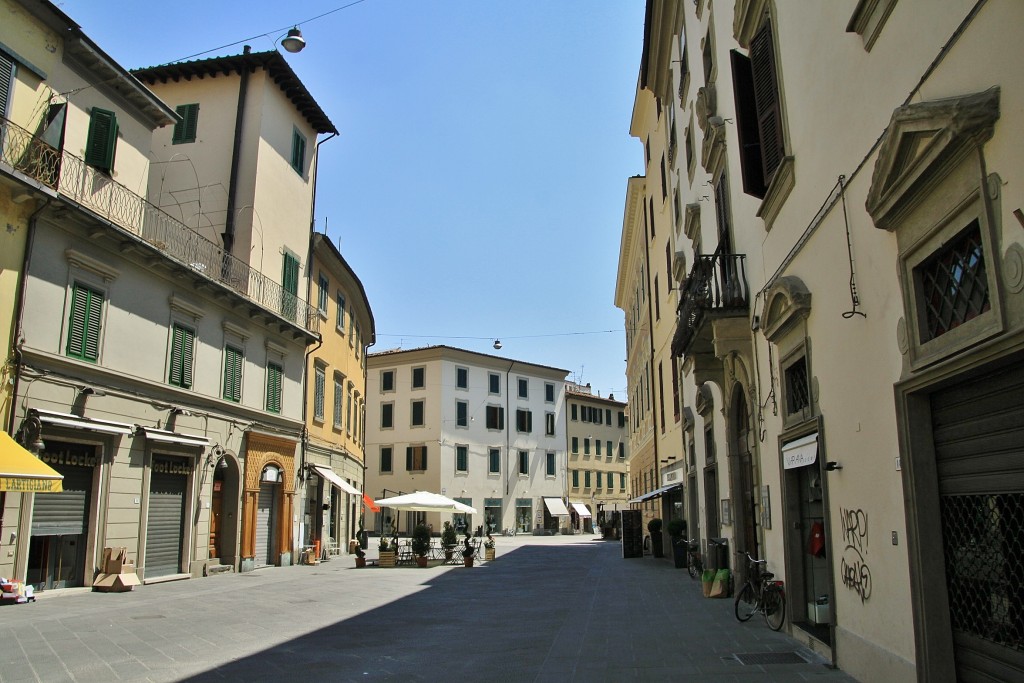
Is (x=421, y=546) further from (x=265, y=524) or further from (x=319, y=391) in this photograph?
(x=319, y=391)

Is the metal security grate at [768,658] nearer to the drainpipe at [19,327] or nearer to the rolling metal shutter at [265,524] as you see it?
the drainpipe at [19,327]

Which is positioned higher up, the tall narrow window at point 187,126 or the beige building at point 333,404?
the tall narrow window at point 187,126

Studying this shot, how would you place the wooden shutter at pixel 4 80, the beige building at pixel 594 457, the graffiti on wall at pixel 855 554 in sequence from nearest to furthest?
the graffiti on wall at pixel 855 554 → the wooden shutter at pixel 4 80 → the beige building at pixel 594 457

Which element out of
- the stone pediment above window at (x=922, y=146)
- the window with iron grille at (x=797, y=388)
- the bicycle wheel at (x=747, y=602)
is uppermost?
the stone pediment above window at (x=922, y=146)

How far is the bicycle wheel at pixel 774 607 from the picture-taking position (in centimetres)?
993

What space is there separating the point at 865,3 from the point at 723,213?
7.61m

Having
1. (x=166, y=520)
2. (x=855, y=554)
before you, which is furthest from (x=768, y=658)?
(x=166, y=520)

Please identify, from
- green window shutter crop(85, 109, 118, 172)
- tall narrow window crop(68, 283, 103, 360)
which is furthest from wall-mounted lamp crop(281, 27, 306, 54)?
tall narrow window crop(68, 283, 103, 360)

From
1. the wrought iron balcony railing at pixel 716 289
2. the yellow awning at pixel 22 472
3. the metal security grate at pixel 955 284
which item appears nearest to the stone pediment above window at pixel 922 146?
the metal security grate at pixel 955 284

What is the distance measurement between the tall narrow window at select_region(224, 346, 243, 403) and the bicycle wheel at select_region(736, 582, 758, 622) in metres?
14.5

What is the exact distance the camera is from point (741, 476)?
43.8 ft

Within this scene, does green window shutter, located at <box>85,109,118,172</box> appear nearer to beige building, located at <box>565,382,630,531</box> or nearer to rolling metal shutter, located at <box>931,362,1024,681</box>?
rolling metal shutter, located at <box>931,362,1024,681</box>

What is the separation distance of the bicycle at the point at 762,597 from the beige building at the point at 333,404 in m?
17.3

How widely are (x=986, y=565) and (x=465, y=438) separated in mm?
51947
